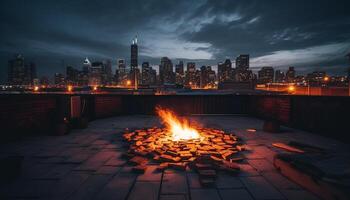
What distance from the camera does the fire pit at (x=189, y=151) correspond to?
4.45m

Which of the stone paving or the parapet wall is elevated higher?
the parapet wall

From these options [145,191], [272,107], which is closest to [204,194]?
[145,191]

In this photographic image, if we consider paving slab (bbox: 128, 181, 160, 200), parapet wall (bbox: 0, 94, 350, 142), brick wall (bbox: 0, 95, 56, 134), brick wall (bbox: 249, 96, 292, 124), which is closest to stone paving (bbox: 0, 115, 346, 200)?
paving slab (bbox: 128, 181, 160, 200)

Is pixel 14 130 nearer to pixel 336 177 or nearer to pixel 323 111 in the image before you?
pixel 336 177

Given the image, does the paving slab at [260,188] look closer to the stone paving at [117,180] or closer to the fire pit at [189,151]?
the stone paving at [117,180]

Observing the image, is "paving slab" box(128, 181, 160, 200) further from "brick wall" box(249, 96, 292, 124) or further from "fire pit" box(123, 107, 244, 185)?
"brick wall" box(249, 96, 292, 124)

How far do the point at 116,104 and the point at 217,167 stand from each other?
1025 centimetres

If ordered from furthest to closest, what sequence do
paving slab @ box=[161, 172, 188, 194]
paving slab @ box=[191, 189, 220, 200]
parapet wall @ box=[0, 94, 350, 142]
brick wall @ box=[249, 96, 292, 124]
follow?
brick wall @ box=[249, 96, 292, 124] < parapet wall @ box=[0, 94, 350, 142] < paving slab @ box=[161, 172, 188, 194] < paving slab @ box=[191, 189, 220, 200]

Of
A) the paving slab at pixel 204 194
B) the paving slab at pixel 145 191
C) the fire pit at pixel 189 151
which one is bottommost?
the paving slab at pixel 204 194

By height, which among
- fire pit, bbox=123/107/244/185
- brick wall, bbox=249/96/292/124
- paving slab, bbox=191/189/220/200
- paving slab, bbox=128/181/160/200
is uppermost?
brick wall, bbox=249/96/292/124

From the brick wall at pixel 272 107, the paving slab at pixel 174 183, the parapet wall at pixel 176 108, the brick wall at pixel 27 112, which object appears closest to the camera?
the paving slab at pixel 174 183

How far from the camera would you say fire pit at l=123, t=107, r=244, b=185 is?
445cm

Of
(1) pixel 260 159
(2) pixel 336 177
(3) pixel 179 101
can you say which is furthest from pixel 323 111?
(3) pixel 179 101

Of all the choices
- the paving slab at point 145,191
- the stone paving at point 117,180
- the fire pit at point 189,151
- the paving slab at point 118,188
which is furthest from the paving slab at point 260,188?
the paving slab at point 118,188
